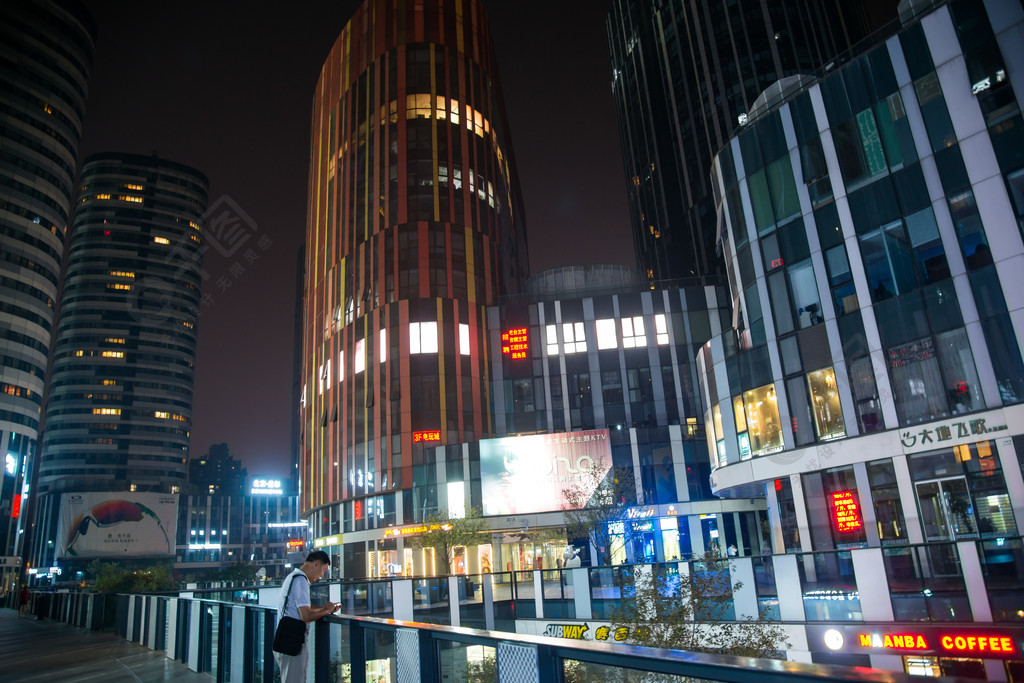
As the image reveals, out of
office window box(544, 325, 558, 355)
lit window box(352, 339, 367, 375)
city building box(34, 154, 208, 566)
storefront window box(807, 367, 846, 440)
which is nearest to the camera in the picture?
storefront window box(807, 367, 846, 440)

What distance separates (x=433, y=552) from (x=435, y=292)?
24202 millimetres

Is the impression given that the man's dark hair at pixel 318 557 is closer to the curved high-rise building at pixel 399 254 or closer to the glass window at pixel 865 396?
the glass window at pixel 865 396

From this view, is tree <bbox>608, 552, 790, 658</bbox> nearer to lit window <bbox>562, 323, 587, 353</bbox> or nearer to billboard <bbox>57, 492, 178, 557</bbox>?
lit window <bbox>562, 323, 587, 353</bbox>

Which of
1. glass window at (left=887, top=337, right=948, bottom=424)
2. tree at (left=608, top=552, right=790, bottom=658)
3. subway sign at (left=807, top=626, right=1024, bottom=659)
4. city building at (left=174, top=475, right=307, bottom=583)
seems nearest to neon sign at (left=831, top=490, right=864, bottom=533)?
glass window at (left=887, top=337, right=948, bottom=424)

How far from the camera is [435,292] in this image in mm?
62406

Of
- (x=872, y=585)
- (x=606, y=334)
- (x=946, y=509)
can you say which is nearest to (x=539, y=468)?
(x=606, y=334)

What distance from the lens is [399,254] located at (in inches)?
2507

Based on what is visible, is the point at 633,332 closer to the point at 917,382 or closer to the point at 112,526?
the point at 917,382

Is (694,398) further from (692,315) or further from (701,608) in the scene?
(701,608)

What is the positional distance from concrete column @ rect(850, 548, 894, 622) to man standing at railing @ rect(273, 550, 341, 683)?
16.0 meters

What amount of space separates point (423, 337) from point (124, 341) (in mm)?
118473

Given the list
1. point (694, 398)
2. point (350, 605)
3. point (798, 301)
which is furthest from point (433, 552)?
point (798, 301)

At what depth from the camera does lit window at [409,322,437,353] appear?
60356mm

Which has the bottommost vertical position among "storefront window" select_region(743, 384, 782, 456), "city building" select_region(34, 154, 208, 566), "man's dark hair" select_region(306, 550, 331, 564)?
"man's dark hair" select_region(306, 550, 331, 564)
